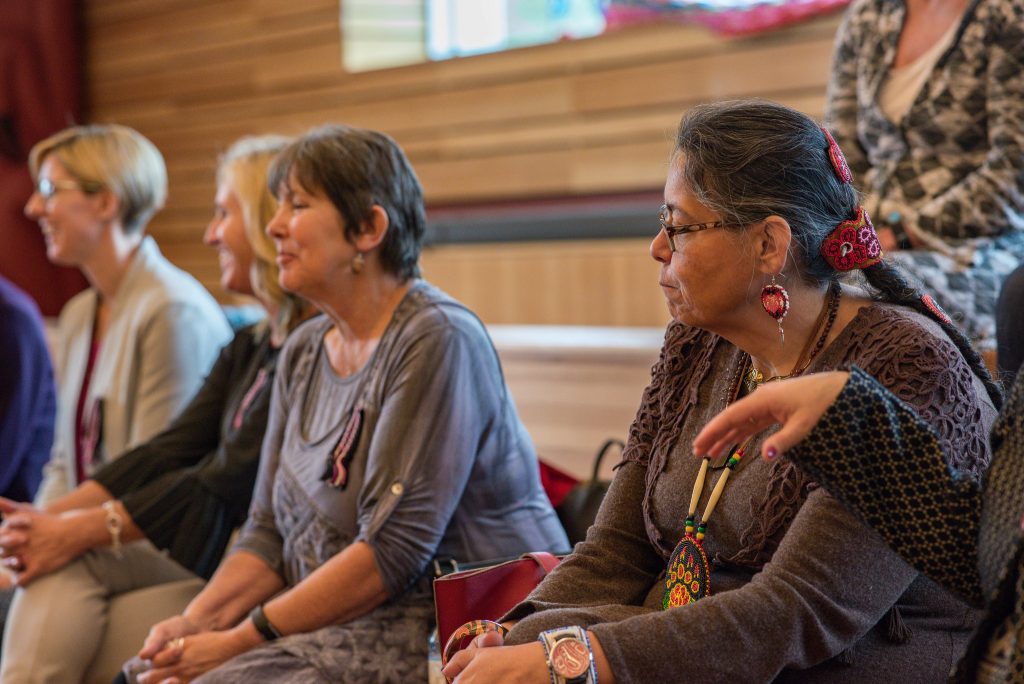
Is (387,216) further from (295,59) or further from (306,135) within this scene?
(295,59)

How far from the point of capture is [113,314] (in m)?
3.16

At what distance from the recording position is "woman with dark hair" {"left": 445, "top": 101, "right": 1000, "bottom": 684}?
135cm

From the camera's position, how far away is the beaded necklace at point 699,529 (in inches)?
60.9

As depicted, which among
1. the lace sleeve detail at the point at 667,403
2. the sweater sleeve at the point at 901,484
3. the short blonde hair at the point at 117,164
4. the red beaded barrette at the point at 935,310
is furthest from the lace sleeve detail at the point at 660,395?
the short blonde hair at the point at 117,164

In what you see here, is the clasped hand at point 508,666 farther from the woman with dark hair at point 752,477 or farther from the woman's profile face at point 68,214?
the woman's profile face at point 68,214

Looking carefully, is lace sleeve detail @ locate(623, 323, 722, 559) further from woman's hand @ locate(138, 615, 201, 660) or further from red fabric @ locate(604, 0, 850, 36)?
red fabric @ locate(604, 0, 850, 36)

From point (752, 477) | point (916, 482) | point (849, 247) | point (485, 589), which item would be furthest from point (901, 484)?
point (485, 589)

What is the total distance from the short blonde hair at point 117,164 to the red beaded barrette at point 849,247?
Result: 237 cm

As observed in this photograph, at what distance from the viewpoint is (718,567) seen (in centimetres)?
158

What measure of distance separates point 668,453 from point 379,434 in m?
0.55

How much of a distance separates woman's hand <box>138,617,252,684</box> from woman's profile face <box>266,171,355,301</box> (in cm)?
65

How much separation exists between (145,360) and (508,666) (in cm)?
190

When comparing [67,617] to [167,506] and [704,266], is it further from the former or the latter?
[704,266]

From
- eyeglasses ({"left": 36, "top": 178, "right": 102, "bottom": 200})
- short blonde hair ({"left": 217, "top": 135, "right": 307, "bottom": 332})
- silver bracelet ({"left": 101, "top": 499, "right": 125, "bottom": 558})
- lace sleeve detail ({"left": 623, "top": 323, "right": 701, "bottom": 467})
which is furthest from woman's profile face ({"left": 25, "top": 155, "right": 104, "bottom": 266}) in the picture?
lace sleeve detail ({"left": 623, "top": 323, "right": 701, "bottom": 467})
